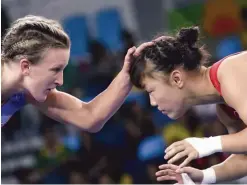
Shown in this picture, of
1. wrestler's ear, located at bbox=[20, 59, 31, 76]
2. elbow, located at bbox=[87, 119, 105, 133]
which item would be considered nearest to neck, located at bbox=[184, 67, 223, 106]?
elbow, located at bbox=[87, 119, 105, 133]

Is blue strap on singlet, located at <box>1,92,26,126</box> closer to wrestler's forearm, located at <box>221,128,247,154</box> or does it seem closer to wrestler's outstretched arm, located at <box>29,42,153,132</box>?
wrestler's outstretched arm, located at <box>29,42,153,132</box>

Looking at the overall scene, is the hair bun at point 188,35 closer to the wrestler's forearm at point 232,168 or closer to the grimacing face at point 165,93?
the grimacing face at point 165,93

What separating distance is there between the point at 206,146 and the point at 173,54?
355 millimetres

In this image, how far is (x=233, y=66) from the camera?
6.15ft

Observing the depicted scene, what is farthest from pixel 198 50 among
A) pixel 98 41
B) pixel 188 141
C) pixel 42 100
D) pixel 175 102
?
pixel 98 41

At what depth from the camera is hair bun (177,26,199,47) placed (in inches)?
78.4

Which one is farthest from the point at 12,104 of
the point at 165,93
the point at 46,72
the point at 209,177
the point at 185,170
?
the point at 209,177

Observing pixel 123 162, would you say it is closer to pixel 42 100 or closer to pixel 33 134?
pixel 33 134

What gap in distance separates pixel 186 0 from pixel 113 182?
7.16 feet

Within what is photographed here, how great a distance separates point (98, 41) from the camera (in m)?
4.99

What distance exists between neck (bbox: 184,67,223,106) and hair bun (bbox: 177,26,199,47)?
0.11 m

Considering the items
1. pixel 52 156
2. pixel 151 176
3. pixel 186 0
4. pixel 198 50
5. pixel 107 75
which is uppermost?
pixel 186 0

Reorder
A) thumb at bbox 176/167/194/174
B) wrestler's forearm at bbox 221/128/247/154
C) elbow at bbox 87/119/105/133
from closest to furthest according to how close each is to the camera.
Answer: wrestler's forearm at bbox 221/128/247/154 < thumb at bbox 176/167/194/174 < elbow at bbox 87/119/105/133

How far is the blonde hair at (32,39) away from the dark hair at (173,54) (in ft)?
0.96
